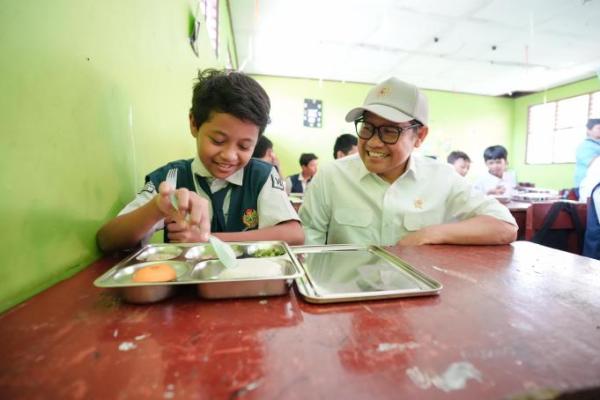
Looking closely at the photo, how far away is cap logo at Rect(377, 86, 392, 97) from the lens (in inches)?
52.9

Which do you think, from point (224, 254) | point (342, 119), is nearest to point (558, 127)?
point (342, 119)

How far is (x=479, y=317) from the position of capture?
0.53 m

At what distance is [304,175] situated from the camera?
15.2 feet

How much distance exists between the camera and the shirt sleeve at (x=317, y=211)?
1543 millimetres

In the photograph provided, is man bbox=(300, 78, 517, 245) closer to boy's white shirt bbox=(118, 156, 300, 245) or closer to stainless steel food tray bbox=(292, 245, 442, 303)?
boy's white shirt bbox=(118, 156, 300, 245)

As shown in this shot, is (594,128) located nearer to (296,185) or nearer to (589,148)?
(589,148)

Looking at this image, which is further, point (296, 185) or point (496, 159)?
point (296, 185)

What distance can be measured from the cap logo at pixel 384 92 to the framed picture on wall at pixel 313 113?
5389mm

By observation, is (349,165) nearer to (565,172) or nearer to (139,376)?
(139,376)

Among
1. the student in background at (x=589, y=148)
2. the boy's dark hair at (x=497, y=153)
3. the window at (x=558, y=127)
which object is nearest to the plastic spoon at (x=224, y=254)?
the boy's dark hair at (x=497, y=153)

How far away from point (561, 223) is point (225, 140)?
2767 millimetres

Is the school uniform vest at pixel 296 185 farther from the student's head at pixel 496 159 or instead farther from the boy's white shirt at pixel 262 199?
the boy's white shirt at pixel 262 199

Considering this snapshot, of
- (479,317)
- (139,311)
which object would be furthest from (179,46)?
(479,317)

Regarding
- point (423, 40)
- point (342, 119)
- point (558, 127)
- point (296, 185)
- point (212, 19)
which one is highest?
point (423, 40)
